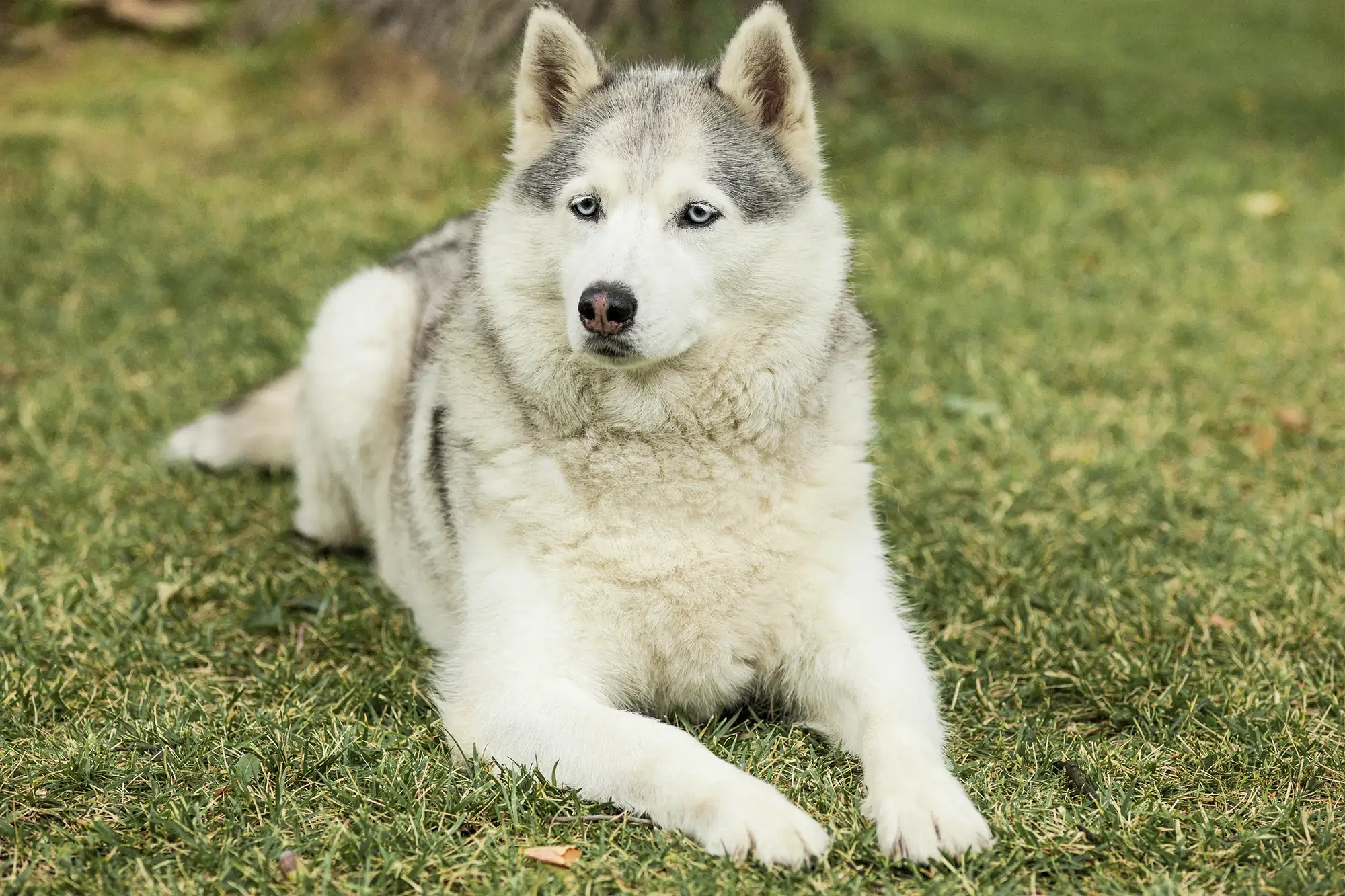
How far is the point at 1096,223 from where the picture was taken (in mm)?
8188

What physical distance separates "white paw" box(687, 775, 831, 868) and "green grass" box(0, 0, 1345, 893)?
0.06 m

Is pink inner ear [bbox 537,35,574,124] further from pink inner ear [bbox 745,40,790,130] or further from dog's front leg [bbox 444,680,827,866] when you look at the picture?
dog's front leg [bbox 444,680,827,866]

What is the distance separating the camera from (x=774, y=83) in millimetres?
3377

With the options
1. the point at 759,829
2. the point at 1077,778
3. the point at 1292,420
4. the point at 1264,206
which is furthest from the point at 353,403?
the point at 1264,206

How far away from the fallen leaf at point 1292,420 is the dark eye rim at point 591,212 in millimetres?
3627

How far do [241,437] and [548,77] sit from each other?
233 centimetres

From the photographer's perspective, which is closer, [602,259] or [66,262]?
[602,259]

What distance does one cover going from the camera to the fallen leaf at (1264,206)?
27.8 feet

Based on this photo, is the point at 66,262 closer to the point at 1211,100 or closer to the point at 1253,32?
the point at 1211,100

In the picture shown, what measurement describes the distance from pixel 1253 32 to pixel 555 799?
677 inches

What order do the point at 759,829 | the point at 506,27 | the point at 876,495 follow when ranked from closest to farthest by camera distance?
the point at 759,829
the point at 876,495
the point at 506,27

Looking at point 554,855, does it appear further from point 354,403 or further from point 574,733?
point 354,403

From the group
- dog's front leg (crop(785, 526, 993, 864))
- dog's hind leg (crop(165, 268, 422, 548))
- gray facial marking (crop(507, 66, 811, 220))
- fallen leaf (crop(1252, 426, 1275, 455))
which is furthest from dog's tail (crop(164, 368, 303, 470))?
fallen leaf (crop(1252, 426, 1275, 455))

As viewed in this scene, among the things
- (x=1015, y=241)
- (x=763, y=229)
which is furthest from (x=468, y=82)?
(x=763, y=229)
